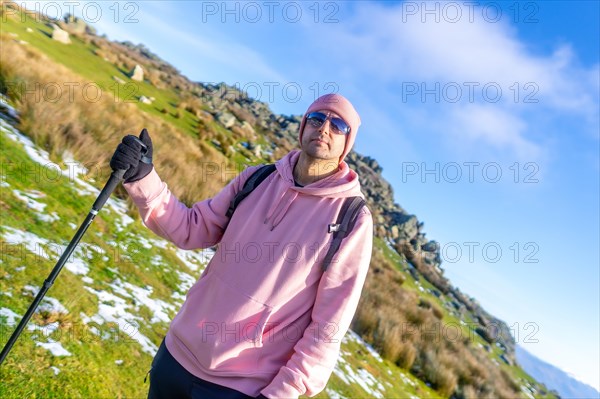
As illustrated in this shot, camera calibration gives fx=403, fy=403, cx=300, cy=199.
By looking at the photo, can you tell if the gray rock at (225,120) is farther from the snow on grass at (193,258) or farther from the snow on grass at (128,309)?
the snow on grass at (128,309)

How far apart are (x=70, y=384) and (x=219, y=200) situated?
1.90 meters

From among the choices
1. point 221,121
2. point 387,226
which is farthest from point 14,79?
point 387,226

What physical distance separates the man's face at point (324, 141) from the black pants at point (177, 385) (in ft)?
4.09

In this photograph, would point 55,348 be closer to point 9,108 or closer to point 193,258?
point 193,258

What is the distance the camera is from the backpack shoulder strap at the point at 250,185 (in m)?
2.26

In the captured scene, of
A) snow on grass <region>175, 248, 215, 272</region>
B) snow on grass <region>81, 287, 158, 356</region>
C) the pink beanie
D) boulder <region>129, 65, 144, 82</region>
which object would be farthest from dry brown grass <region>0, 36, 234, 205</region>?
boulder <region>129, 65, 144, 82</region>

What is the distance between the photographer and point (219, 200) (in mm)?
2334

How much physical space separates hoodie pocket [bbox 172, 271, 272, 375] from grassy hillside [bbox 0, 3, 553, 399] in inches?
60.7

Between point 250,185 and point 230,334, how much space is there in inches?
31.7

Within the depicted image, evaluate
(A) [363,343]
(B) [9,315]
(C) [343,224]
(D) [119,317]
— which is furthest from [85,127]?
(C) [343,224]

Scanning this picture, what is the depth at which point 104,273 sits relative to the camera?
4.87 m

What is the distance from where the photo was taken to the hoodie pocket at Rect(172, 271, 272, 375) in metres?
1.95

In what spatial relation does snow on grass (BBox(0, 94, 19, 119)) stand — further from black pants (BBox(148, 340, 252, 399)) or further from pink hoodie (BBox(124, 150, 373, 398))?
black pants (BBox(148, 340, 252, 399))

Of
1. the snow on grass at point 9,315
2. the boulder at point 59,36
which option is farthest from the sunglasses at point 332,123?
the boulder at point 59,36
